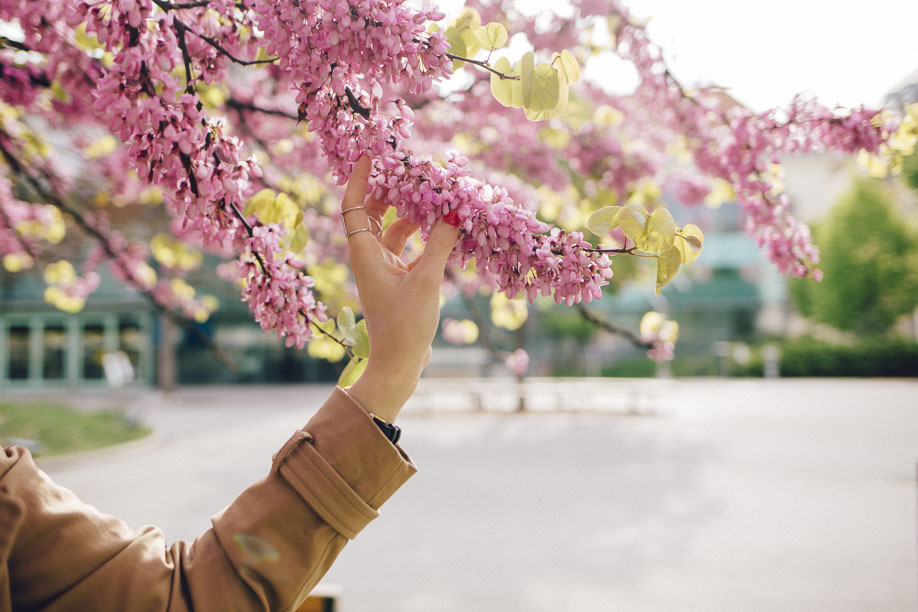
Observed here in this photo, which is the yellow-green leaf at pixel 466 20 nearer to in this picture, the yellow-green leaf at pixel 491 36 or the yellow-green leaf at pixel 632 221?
the yellow-green leaf at pixel 491 36

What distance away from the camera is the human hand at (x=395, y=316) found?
982mm

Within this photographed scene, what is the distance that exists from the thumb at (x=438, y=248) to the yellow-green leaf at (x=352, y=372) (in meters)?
0.34

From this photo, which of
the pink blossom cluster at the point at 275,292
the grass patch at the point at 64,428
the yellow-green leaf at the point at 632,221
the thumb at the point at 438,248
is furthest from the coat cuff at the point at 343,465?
the grass patch at the point at 64,428

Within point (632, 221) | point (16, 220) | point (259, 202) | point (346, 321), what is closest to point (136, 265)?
point (16, 220)

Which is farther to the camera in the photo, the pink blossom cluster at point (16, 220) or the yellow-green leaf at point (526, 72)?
the pink blossom cluster at point (16, 220)

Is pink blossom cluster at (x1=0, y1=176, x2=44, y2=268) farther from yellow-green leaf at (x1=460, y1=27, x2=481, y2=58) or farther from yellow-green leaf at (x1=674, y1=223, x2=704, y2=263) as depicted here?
yellow-green leaf at (x1=674, y1=223, x2=704, y2=263)

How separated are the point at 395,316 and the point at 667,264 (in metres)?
0.56

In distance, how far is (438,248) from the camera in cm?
103

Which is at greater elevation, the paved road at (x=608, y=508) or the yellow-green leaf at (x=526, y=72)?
the yellow-green leaf at (x=526, y=72)

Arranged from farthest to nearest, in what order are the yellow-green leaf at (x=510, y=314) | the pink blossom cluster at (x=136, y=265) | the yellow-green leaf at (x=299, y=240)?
the pink blossom cluster at (x=136, y=265) < the yellow-green leaf at (x=510, y=314) < the yellow-green leaf at (x=299, y=240)

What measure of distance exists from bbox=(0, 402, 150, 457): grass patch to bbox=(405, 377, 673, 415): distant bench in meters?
7.27

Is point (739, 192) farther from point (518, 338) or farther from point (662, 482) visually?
point (518, 338)

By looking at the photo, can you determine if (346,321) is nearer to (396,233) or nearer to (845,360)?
(396,233)

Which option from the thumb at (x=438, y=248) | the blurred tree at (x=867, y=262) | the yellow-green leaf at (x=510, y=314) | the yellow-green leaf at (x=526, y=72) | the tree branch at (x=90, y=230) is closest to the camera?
the thumb at (x=438, y=248)
